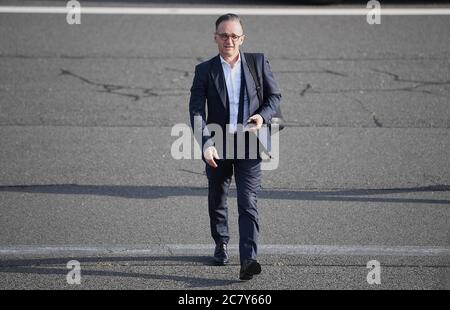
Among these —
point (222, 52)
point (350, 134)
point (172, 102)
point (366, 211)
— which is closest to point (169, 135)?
point (172, 102)

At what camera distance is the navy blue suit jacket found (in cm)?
698

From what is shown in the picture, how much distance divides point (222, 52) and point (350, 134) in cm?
412

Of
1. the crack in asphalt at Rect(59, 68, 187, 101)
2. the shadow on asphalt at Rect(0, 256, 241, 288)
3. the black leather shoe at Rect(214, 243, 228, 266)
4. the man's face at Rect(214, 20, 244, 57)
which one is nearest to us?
the man's face at Rect(214, 20, 244, 57)

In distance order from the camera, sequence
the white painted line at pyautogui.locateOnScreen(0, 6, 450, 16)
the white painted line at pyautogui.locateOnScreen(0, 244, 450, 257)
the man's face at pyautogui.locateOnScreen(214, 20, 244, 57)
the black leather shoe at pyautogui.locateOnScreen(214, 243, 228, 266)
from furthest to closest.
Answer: the white painted line at pyautogui.locateOnScreen(0, 6, 450, 16) < the white painted line at pyautogui.locateOnScreen(0, 244, 450, 257) < the black leather shoe at pyautogui.locateOnScreen(214, 243, 228, 266) < the man's face at pyautogui.locateOnScreen(214, 20, 244, 57)

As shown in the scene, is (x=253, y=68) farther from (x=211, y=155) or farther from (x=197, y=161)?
(x=197, y=161)

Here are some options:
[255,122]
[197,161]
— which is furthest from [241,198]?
[197,161]

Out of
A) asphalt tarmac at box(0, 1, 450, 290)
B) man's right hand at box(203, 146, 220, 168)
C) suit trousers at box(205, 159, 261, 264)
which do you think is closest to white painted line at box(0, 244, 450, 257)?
asphalt tarmac at box(0, 1, 450, 290)

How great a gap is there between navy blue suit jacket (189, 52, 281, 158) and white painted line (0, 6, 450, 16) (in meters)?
8.93

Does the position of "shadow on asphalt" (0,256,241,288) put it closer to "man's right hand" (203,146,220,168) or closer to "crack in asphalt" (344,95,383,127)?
"man's right hand" (203,146,220,168)

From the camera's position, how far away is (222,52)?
6.94 metres

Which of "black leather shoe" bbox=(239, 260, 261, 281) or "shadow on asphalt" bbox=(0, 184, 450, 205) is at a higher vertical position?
"shadow on asphalt" bbox=(0, 184, 450, 205)

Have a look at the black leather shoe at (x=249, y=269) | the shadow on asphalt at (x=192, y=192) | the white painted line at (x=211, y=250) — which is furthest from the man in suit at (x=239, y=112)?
the shadow on asphalt at (x=192, y=192)

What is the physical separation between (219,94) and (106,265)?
164 centimetres
